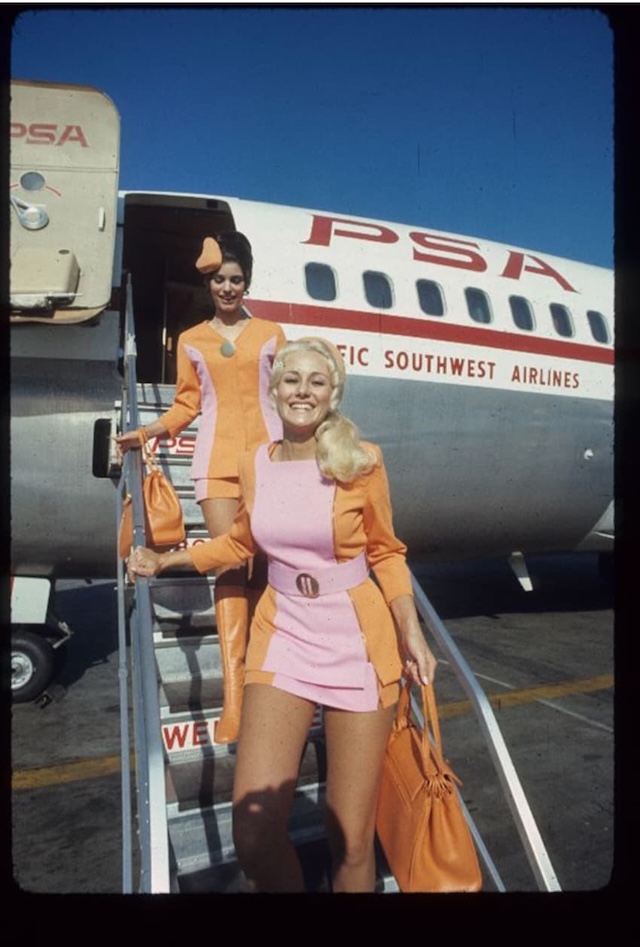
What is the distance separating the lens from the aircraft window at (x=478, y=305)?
7.08m

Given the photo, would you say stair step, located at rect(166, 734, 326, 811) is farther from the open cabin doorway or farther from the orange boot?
the open cabin doorway

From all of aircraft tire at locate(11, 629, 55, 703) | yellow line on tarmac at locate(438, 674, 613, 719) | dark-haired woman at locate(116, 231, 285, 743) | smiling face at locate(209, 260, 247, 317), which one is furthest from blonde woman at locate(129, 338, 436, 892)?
aircraft tire at locate(11, 629, 55, 703)

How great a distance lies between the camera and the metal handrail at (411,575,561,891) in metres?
2.33

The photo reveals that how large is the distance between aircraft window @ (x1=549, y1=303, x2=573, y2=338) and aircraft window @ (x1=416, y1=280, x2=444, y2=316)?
5.26 ft

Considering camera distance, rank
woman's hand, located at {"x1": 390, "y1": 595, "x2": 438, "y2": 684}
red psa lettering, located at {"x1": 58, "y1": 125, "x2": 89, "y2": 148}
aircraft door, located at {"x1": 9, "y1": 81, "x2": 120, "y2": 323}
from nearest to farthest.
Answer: woman's hand, located at {"x1": 390, "y1": 595, "x2": 438, "y2": 684}, aircraft door, located at {"x1": 9, "y1": 81, "x2": 120, "y2": 323}, red psa lettering, located at {"x1": 58, "y1": 125, "x2": 89, "y2": 148}

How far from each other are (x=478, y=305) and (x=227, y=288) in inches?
179

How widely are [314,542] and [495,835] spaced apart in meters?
2.90

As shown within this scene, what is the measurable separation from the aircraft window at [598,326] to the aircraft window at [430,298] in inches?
87.6

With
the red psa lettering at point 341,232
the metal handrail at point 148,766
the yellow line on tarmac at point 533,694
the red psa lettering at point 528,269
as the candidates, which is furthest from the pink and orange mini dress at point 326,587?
the red psa lettering at point 528,269

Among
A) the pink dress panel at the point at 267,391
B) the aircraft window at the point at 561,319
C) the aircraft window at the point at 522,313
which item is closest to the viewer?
the pink dress panel at the point at 267,391

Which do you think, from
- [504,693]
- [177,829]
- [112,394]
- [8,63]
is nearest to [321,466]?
[177,829]

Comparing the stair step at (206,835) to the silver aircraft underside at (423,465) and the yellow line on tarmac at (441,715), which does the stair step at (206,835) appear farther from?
the silver aircraft underside at (423,465)

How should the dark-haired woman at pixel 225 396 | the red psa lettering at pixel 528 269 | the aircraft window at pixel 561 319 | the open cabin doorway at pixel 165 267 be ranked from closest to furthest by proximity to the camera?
the dark-haired woman at pixel 225 396 → the open cabin doorway at pixel 165 267 → the red psa lettering at pixel 528 269 → the aircraft window at pixel 561 319

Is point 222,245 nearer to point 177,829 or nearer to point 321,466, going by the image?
point 321,466
